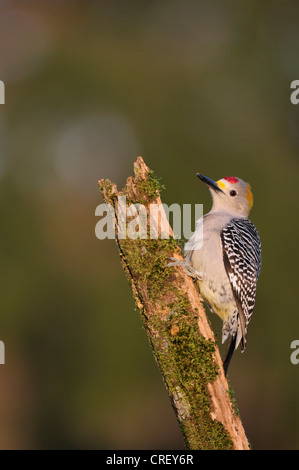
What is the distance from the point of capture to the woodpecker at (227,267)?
15.7 feet

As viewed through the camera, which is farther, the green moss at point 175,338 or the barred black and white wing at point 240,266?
the barred black and white wing at point 240,266

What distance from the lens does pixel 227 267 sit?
4895mm

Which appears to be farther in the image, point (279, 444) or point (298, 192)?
point (298, 192)

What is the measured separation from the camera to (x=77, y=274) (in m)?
11.7

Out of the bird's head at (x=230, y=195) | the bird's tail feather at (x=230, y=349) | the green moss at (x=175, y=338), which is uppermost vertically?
the bird's head at (x=230, y=195)

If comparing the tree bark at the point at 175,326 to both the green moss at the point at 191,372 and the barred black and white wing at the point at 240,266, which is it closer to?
the green moss at the point at 191,372

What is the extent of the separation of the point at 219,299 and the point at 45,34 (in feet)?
38.0

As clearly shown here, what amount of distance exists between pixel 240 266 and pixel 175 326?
4.69ft

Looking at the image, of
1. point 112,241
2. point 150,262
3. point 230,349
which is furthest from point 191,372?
point 112,241

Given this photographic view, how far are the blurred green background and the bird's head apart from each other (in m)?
4.34

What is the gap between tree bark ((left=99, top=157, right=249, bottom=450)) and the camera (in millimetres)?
3654

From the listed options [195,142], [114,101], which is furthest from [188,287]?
[114,101]

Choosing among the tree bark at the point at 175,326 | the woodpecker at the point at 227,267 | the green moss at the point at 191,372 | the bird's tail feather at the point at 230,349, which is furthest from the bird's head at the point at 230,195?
the green moss at the point at 191,372

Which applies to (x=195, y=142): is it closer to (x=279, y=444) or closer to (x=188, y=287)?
(x=279, y=444)
